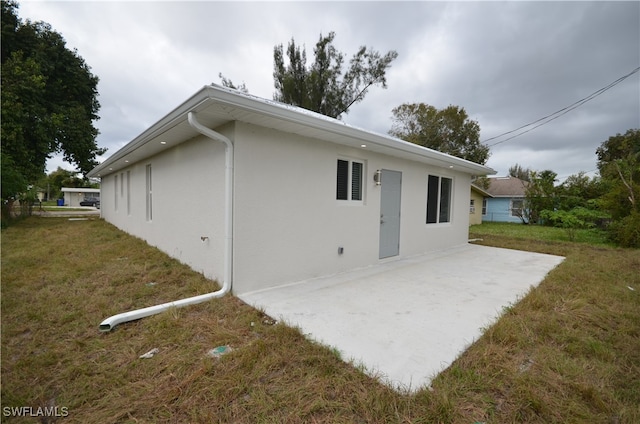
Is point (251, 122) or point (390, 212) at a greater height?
point (251, 122)

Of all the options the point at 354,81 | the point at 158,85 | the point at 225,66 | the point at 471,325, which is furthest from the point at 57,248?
the point at 354,81

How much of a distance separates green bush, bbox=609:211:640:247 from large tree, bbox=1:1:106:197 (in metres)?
21.4

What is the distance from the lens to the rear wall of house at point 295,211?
371cm

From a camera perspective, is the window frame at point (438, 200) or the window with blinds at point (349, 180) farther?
the window frame at point (438, 200)

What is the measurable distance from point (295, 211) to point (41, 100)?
13.8m

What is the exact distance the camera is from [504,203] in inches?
840

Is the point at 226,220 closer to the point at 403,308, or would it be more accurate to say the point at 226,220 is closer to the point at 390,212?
the point at 403,308

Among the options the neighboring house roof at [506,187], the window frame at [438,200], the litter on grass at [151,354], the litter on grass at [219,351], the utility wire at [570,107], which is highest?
the utility wire at [570,107]

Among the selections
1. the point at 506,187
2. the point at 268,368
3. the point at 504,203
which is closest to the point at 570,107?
the point at 504,203

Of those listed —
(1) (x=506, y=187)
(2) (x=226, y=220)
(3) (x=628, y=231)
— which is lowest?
(3) (x=628, y=231)

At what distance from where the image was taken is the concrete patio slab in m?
2.31

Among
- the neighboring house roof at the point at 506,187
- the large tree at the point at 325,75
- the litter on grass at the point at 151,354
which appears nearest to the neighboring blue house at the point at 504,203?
the neighboring house roof at the point at 506,187

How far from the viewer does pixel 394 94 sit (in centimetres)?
1390

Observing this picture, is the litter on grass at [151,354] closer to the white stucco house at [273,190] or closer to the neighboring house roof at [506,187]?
the white stucco house at [273,190]
